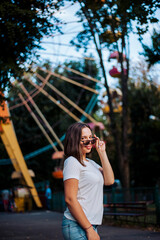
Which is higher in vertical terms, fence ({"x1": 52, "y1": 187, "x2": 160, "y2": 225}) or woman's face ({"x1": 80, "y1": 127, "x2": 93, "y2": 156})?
woman's face ({"x1": 80, "y1": 127, "x2": 93, "y2": 156})

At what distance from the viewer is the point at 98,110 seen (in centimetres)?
4303

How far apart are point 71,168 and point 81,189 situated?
174 millimetres

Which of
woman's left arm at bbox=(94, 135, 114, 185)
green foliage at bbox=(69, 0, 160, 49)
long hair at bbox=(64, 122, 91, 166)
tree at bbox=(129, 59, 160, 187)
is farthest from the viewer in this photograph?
tree at bbox=(129, 59, 160, 187)

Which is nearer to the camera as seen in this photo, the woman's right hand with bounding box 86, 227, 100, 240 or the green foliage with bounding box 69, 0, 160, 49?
the woman's right hand with bounding box 86, 227, 100, 240

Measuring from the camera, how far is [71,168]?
289 cm

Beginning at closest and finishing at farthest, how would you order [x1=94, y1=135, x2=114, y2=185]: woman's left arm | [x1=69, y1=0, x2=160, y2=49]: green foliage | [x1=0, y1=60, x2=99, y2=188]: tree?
[x1=94, y1=135, x2=114, y2=185]: woman's left arm < [x1=69, y1=0, x2=160, y2=49]: green foliage < [x1=0, y1=60, x2=99, y2=188]: tree

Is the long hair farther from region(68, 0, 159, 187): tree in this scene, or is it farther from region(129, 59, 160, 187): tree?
region(129, 59, 160, 187): tree

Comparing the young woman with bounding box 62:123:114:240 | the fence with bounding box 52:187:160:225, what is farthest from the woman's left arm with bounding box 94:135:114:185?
the fence with bounding box 52:187:160:225

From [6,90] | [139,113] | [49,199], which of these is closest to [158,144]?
[139,113]

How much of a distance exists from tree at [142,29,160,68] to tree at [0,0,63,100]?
2378mm

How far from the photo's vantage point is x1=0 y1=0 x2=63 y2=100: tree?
8872 millimetres

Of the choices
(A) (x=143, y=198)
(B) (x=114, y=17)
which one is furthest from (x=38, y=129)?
(B) (x=114, y=17)

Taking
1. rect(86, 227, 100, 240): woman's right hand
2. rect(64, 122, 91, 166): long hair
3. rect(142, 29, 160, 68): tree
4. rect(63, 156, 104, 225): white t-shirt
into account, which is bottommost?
rect(86, 227, 100, 240): woman's right hand

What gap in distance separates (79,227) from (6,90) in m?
7.60
